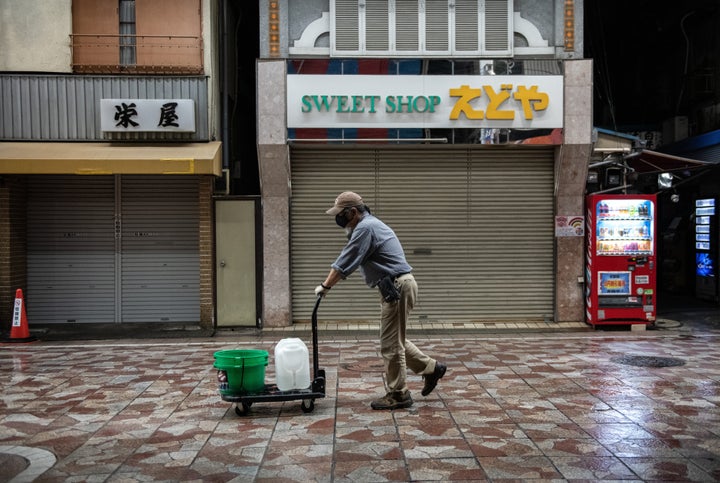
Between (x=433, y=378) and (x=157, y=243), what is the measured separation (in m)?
8.11

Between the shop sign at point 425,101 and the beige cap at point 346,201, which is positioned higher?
the shop sign at point 425,101

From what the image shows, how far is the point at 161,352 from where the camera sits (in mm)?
10953

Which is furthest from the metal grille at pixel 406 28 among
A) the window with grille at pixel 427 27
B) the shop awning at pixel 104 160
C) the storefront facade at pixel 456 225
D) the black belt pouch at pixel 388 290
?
the black belt pouch at pixel 388 290

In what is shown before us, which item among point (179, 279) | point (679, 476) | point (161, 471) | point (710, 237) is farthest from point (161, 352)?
point (710, 237)

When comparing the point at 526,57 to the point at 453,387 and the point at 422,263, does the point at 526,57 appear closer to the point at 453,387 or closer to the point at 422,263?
the point at 422,263

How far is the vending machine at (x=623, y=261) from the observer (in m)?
13.1

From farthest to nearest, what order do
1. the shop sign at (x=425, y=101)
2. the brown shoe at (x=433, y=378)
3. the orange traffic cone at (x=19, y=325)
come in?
Answer: the shop sign at (x=425, y=101)
the orange traffic cone at (x=19, y=325)
the brown shoe at (x=433, y=378)

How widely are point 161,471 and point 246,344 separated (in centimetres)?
632

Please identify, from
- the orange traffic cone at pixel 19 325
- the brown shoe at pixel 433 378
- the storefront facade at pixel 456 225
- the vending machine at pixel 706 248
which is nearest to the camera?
the brown shoe at pixel 433 378

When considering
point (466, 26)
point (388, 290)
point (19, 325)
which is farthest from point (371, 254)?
point (19, 325)

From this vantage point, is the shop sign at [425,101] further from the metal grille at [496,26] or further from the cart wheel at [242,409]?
the cart wheel at [242,409]

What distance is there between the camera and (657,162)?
14656mm

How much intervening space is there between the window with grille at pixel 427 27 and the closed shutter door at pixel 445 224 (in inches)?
76.5

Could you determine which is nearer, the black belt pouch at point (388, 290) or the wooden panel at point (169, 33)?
the black belt pouch at point (388, 290)
